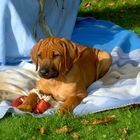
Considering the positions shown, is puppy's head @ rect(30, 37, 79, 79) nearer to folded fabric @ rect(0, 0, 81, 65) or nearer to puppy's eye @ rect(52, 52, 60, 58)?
puppy's eye @ rect(52, 52, 60, 58)

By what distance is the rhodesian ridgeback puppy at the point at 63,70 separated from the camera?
639cm

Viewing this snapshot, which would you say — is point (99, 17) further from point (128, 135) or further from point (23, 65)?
point (128, 135)

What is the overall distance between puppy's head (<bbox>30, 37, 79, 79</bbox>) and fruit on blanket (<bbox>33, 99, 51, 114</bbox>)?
0.32 meters

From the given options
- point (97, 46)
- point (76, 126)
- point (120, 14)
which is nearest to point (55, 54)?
point (76, 126)

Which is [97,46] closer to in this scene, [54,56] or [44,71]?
[54,56]

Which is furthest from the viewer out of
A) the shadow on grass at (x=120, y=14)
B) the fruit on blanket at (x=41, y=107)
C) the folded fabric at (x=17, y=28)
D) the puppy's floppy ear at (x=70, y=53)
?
the shadow on grass at (x=120, y=14)

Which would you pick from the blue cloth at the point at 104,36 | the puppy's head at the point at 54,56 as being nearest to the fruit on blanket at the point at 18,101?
the puppy's head at the point at 54,56

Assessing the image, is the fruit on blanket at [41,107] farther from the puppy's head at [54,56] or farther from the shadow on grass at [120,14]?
the shadow on grass at [120,14]

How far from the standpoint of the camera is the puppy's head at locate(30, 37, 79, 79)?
20.9ft

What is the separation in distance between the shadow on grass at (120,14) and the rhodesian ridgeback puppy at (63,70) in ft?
11.8

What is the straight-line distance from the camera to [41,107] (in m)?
6.33

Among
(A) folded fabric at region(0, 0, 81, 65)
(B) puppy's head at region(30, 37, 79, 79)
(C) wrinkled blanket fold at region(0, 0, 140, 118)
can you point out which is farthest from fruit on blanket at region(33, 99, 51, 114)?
(A) folded fabric at region(0, 0, 81, 65)

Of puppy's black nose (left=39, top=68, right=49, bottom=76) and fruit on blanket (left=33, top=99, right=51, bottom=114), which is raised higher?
puppy's black nose (left=39, top=68, right=49, bottom=76)

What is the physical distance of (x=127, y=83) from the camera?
708 centimetres
